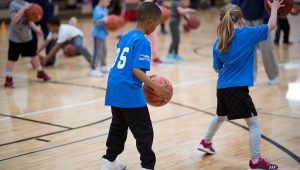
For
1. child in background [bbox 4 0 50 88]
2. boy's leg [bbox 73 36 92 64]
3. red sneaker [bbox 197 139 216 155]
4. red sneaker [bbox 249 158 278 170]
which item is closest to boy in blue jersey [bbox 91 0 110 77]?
boy's leg [bbox 73 36 92 64]

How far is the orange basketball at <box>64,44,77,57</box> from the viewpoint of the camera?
1359 centimetres

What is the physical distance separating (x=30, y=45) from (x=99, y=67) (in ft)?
7.38

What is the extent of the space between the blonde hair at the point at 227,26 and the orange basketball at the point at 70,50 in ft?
27.8

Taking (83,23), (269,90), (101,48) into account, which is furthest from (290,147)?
(83,23)

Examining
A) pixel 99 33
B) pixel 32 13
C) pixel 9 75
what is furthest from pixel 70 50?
pixel 32 13

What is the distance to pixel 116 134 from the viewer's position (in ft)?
17.3

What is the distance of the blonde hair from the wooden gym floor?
1270mm

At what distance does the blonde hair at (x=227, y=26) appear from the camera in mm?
5422

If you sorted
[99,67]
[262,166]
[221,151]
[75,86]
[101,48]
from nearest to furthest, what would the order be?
[262,166] → [221,151] → [75,86] → [101,48] → [99,67]

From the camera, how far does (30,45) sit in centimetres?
996

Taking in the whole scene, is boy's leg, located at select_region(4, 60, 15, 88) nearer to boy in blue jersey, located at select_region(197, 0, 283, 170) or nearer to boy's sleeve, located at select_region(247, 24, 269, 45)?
boy in blue jersey, located at select_region(197, 0, 283, 170)

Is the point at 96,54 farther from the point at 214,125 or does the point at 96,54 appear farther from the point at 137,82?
the point at 137,82

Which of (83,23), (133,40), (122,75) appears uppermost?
(133,40)

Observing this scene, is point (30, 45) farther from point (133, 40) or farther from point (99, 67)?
point (133, 40)
